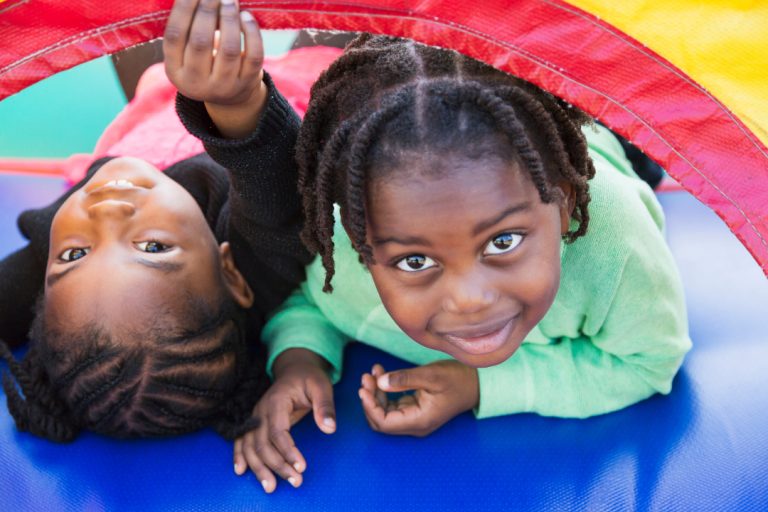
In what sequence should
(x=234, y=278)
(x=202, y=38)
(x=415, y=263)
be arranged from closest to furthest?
1. (x=202, y=38)
2. (x=415, y=263)
3. (x=234, y=278)

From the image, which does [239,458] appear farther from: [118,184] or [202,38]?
[202,38]

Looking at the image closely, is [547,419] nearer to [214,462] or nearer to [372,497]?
[372,497]

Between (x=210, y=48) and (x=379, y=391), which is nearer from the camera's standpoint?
(x=210, y=48)

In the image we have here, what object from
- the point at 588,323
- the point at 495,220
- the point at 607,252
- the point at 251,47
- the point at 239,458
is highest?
the point at 251,47

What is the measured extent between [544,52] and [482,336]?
11.1 inches

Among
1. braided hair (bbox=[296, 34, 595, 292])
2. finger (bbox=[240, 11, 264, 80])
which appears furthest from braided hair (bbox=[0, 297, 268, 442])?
finger (bbox=[240, 11, 264, 80])

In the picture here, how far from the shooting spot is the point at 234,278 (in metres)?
1.01

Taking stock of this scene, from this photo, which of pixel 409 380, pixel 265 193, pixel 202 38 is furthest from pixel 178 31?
pixel 409 380

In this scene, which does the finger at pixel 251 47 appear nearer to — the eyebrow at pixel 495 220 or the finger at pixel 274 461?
the eyebrow at pixel 495 220

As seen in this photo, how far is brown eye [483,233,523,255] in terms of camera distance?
2.19ft

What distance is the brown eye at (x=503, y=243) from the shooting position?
2.19 feet

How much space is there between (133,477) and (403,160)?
530 mm

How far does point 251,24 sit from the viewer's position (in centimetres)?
61

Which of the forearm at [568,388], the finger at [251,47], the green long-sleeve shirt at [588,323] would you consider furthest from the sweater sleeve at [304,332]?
the finger at [251,47]
